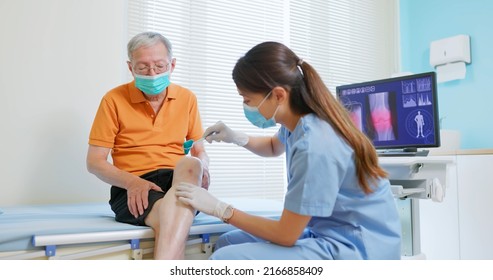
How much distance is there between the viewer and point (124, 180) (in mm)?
1513

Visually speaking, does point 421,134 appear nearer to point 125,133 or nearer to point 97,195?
point 125,133

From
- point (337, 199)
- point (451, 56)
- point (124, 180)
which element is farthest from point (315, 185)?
point (451, 56)

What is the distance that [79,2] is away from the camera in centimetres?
222

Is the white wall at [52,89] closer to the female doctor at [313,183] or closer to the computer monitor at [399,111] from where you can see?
the female doctor at [313,183]

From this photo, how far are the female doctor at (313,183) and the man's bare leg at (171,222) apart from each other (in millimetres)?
46

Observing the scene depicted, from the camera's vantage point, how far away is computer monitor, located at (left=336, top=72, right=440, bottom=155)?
201 cm

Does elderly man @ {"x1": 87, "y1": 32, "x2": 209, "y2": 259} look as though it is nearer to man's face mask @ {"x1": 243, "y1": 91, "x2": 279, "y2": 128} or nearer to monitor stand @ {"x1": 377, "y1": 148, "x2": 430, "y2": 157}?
man's face mask @ {"x1": 243, "y1": 91, "x2": 279, "y2": 128}

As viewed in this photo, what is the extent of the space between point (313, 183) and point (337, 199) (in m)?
0.14

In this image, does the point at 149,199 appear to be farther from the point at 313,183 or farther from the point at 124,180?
the point at 313,183

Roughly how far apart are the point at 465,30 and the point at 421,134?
4.63ft

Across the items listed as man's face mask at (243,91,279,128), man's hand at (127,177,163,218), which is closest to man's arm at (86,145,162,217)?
man's hand at (127,177,163,218)
